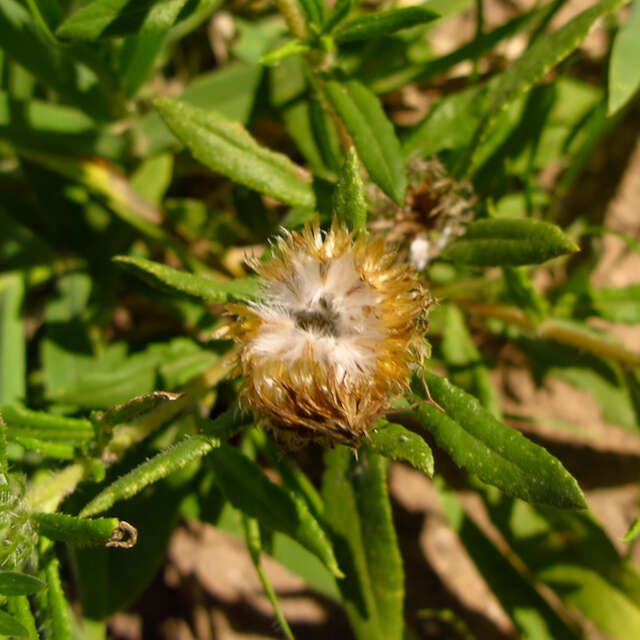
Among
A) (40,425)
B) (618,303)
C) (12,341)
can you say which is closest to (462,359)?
(618,303)

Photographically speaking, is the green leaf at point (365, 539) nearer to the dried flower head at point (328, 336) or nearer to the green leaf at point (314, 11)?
the dried flower head at point (328, 336)

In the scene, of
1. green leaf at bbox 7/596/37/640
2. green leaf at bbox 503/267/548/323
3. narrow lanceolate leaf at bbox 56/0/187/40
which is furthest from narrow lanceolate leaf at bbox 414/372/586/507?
narrow lanceolate leaf at bbox 56/0/187/40

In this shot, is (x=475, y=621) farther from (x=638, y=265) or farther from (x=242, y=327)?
(x=242, y=327)

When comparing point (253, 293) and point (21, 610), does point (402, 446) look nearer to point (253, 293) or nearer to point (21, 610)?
point (253, 293)

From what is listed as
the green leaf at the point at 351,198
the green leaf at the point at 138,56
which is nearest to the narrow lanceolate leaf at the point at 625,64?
the green leaf at the point at 351,198

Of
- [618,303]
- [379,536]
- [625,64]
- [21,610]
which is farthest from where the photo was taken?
[618,303]

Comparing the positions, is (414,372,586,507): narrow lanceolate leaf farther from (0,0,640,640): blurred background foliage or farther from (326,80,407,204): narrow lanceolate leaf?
(326,80,407,204): narrow lanceolate leaf

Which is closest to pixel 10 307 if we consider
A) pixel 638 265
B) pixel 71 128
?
pixel 71 128
